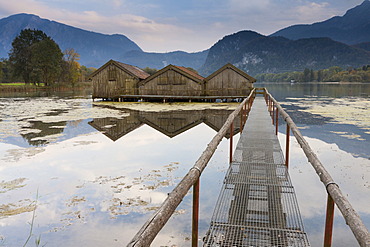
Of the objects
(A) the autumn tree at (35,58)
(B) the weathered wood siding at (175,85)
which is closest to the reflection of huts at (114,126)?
(B) the weathered wood siding at (175,85)

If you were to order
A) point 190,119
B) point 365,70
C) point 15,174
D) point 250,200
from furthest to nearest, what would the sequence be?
point 365,70 < point 190,119 < point 15,174 < point 250,200

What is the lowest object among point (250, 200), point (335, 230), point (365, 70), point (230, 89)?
point (335, 230)

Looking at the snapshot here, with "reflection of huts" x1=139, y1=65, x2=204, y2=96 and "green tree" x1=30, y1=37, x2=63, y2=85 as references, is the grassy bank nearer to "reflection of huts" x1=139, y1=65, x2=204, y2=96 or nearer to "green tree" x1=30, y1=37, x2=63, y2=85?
"green tree" x1=30, y1=37, x2=63, y2=85

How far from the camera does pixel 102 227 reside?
6066mm

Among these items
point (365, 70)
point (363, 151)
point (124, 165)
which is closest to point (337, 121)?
point (363, 151)

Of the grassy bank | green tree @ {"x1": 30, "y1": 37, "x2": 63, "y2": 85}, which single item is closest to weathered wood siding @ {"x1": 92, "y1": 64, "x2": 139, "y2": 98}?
green tree @ {"x1": 30, "y1": 37, "x2": 63, "y2": 85}

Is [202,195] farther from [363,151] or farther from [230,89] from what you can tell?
[230,89]

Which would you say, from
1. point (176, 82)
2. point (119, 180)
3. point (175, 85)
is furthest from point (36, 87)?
point (119, 180)

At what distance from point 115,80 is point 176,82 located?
883cm

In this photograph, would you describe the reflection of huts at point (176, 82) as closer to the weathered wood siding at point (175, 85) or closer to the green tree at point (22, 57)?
the weathered wood siding at point (175, 85)

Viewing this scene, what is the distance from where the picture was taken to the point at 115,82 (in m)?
41.0

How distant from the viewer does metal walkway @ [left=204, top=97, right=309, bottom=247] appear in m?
4.51

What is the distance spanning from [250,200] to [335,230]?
1.98 m

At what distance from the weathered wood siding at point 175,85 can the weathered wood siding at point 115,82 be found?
348 centimetres
